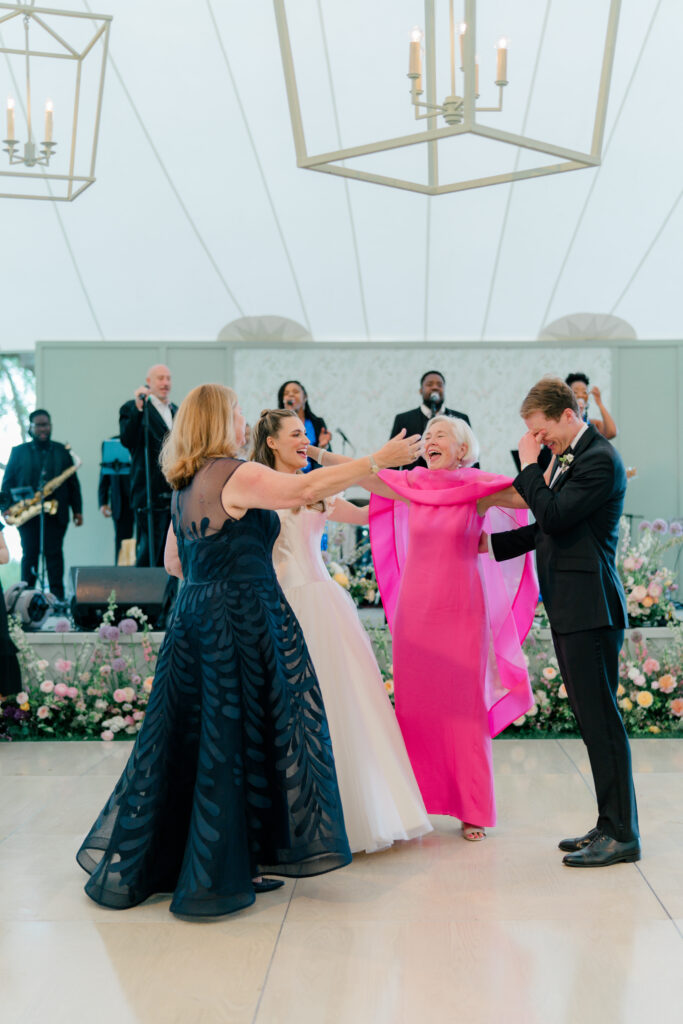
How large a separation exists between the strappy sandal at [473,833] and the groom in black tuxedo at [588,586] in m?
0.37

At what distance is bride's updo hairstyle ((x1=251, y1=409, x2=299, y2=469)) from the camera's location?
363cm

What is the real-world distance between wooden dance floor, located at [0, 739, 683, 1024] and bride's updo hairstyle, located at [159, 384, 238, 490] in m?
1.24

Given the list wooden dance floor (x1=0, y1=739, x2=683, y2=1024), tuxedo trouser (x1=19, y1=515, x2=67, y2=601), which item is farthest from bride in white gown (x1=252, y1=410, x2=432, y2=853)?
tuxedo trouser (x1=19, y1=515, x2=67, y2=601)

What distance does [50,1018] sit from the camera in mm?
2338

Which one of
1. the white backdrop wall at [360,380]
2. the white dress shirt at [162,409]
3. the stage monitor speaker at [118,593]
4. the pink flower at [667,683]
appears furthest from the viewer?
the white backdrop wall at [360,380]

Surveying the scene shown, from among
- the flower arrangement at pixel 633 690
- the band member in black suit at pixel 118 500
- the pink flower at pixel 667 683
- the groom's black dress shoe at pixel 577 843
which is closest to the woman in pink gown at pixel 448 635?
the groom's black dress shoe at pixel 577 843

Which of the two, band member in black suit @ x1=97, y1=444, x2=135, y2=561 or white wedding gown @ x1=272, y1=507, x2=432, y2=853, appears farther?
band member in black suit @ x1=97, y1=444, x2=135, y2=561

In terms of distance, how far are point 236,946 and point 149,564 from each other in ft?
13.4

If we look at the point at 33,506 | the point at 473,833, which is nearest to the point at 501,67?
the point at 473,833

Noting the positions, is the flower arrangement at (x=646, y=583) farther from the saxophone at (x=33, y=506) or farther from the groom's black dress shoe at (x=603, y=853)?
the saxophone at (x=33, y=506)

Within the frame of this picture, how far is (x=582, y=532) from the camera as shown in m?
3.32

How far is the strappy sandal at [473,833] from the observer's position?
3605 millimetres

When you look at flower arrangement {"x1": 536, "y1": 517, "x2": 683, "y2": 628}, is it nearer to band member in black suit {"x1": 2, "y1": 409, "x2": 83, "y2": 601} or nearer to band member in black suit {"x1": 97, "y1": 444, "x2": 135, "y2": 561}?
band member in black suit {"x1": 2, "y1": 409, "x2": 83, "y2": 601}

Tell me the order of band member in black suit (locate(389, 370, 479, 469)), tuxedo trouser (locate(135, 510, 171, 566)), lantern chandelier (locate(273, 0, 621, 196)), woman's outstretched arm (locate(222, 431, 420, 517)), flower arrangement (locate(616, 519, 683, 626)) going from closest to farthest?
woman's outstretched arm (locate(222, 431, 420, 517)), lantern chandelier (locate(273, 0, 621, 196)), flower arrangement (locate(616, 519, 683, 626)), tuxedo trouser (locate(135, 510, 171, 566)), band member in black suit (locate(389, 370, 479, 469))
